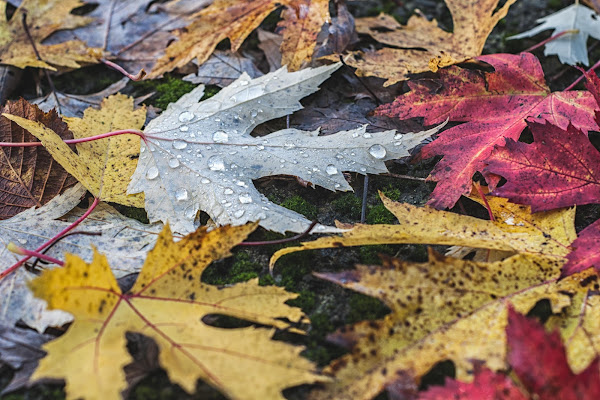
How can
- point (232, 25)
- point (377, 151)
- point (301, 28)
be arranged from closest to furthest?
point (377, 151), point (301, 28), point (232, 25)

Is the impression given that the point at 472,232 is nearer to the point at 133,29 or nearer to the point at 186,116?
the point at 186,116

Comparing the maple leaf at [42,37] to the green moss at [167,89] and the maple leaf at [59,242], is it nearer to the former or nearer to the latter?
the green moss at [167,89]

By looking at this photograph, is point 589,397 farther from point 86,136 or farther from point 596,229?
point 86,136

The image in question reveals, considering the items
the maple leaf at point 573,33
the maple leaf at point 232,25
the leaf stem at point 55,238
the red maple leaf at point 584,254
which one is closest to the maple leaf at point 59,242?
the leaf stem at point 55,238

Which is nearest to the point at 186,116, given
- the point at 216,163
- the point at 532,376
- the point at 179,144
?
the point at 179,144

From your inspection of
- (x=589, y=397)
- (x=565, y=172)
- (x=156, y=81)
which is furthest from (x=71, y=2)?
(x=589, y=397)

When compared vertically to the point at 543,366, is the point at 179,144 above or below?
above
